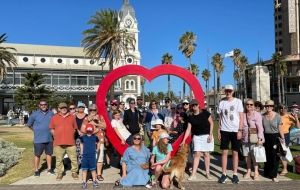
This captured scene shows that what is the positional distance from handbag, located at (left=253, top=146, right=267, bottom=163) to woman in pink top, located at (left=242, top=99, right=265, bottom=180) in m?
0.11

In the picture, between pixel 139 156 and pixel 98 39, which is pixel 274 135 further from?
pixel 98 39

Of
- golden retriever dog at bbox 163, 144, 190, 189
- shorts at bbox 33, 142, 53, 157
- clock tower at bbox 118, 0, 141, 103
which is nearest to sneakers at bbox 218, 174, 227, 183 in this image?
golden retriever dog at bbox 163, 144, 190, 189

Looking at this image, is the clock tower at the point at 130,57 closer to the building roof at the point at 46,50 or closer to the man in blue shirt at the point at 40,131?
the building roof at the point at 46,50

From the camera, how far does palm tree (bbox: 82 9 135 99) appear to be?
46.3 meters

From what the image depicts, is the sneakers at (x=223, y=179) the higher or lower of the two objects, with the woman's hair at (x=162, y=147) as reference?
lower

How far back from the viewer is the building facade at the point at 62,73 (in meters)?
77.8

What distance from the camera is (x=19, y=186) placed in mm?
9320

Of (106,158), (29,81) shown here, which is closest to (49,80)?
(29,81)

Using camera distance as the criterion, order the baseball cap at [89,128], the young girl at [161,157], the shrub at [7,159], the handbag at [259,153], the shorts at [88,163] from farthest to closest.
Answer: the shrub at [7,159]
the handbag at [259,153]
the baseball cap at [89,128]
the shorts at [88,163]
the young girl at [161,157]

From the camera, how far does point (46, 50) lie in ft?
302

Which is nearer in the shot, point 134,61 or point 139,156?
point 139,156

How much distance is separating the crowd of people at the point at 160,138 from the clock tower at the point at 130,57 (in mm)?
75564

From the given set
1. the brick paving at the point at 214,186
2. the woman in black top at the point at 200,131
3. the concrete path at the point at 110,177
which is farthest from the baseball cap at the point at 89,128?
the woman in black top at the point at 200,131

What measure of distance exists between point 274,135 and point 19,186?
19.1ft
